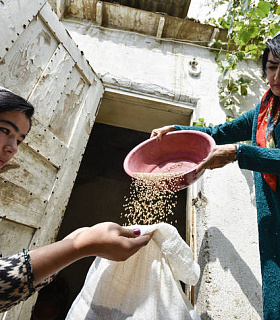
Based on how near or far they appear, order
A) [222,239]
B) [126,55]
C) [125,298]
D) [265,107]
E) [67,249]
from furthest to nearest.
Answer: [126,55], [222,239], [265,107], [125,298], [67,249]

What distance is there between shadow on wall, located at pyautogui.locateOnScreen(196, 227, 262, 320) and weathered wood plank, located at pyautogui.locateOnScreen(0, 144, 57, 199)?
122 cm

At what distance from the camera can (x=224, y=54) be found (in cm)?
267

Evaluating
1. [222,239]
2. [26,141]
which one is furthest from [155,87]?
[222,239]

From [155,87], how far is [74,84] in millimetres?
881

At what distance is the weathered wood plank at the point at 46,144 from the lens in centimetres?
142

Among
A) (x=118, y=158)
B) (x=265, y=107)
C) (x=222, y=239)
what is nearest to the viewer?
(x=265, y=107)

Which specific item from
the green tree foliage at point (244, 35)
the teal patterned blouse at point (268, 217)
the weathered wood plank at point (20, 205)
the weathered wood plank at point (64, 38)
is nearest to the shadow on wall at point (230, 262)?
the teal patterned blouse at point (268, 217)

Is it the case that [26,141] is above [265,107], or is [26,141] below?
below

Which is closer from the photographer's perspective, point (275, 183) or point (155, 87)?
point (275, 183)

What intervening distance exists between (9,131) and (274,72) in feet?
4.22

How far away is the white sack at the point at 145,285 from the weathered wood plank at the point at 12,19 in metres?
1.30

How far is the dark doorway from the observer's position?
3.82 m

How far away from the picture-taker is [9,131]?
854 millimetres

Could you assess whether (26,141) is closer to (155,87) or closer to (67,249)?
(67,249)
